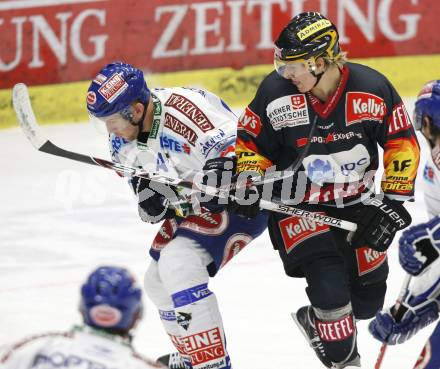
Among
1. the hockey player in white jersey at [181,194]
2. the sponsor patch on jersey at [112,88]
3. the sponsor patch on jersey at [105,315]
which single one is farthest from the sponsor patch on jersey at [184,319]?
the sponsor patch on jersey at [105,315]

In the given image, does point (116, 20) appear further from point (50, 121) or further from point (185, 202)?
point (185, 202)

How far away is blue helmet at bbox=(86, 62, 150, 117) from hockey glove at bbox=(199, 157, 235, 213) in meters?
0.36

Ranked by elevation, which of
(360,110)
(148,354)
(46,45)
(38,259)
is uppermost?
(46,45)

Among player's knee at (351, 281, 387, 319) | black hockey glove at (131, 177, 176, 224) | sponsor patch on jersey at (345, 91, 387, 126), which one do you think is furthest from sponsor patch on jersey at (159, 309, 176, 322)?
sponsor patch on jersey at (345, 91, 387, 126)

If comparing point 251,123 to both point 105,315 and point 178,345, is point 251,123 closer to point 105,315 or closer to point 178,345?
point 178,345

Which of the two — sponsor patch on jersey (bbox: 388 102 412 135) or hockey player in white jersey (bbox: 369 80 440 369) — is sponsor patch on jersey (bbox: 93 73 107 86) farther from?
hockey player in white jersey (bbox: 369 80 440 369)

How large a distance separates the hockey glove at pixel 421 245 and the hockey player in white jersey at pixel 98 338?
108 centimetres

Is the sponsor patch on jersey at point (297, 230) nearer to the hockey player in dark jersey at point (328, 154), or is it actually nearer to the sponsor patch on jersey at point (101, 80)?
the hockey player in dark jersey at point (328, 154)

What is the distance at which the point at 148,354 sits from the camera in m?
5.66

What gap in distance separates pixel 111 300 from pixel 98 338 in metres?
0.11

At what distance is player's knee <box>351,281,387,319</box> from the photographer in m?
5.19

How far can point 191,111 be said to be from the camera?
16.6ft

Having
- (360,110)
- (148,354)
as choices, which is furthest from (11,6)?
(360,110)

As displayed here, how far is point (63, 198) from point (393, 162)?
11.2 feet
